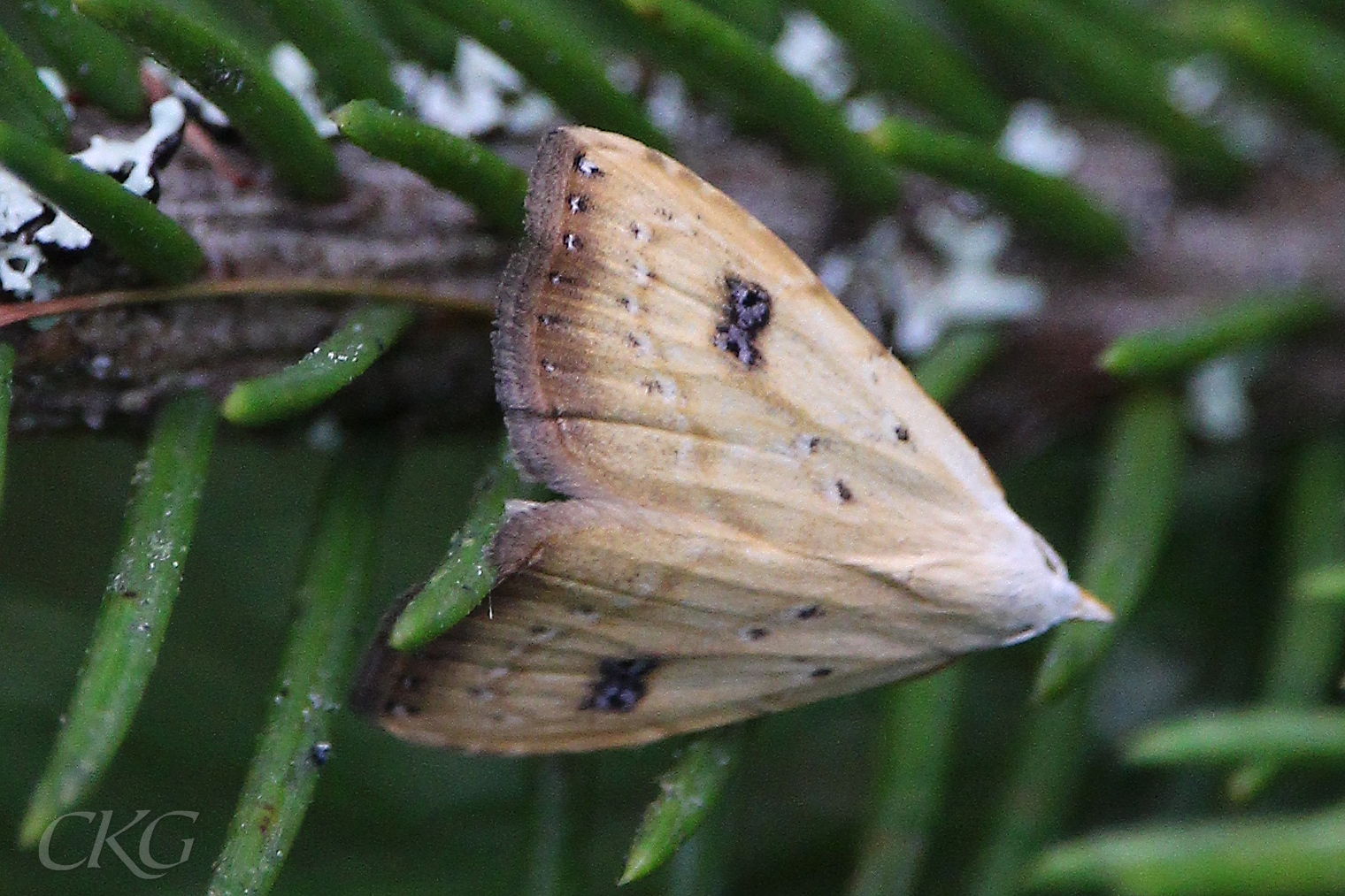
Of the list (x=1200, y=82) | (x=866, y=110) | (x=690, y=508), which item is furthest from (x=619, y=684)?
(x=1200, y=82)

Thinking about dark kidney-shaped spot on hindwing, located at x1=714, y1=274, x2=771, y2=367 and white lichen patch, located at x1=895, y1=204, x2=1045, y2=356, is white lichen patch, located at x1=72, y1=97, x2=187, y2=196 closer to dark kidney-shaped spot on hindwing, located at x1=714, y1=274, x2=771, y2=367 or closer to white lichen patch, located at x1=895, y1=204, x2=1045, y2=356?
dark kidney-shaped spot on hindwing, located at x1=714, y1=274, x2=771, y2=367

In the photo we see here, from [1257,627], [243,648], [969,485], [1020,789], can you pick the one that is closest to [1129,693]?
[1257,627]

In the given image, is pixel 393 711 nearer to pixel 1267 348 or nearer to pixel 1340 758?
pixel 1340 758

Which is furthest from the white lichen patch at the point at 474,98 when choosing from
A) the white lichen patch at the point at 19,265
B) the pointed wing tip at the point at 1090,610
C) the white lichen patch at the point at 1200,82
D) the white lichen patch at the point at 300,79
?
the white lichen patch at the point at 1200,82

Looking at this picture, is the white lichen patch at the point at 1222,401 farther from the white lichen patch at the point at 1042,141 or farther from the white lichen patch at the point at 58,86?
the white lichen patch at the point at 58,86

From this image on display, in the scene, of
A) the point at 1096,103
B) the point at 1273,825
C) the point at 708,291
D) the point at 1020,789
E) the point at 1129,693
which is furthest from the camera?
the point at 1129,693
